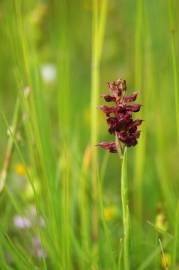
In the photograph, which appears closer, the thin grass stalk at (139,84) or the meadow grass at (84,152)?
the meadow grass at (84,152)

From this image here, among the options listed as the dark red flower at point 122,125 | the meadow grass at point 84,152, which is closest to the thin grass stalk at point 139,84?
the meadow grass at point 84,152

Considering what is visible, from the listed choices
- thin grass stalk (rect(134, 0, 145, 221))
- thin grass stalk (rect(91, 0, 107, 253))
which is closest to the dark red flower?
thin grass stalk (rect(134, 0, 145, 221))

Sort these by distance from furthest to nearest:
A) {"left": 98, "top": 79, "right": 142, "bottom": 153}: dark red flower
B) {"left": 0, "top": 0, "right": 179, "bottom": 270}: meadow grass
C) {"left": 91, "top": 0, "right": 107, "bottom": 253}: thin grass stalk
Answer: {"left": 91, "top": 0, "right": 107, "bottom": 253}: thin grass stalk
{"left": 0, "top": 0, "right": 179, "bottom": 270}: meadow grass
{"left": 98, "top": 79, "right": 142, "bottom": 153}: dark red flower

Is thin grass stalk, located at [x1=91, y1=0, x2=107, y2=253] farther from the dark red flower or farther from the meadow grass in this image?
the dark red flower

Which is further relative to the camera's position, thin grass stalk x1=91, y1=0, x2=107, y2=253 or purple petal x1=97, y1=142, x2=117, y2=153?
thin grass stalk x1=91, y1=0, x2=107, y2=253

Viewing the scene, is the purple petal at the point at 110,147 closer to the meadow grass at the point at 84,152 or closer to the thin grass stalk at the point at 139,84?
the meadow grass at the point at 84,152

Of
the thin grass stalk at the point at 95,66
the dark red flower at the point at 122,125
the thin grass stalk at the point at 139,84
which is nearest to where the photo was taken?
the dark red flower at the point at 122,125

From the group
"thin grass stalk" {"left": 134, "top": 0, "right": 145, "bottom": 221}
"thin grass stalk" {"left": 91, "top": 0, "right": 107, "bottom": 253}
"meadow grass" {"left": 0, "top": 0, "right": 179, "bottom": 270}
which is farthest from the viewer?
"thin grass stalk" {"left": 91, "top": 0, "right": 107, "bottom": 253}

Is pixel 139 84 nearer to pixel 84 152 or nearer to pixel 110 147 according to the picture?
pixel 110 147
